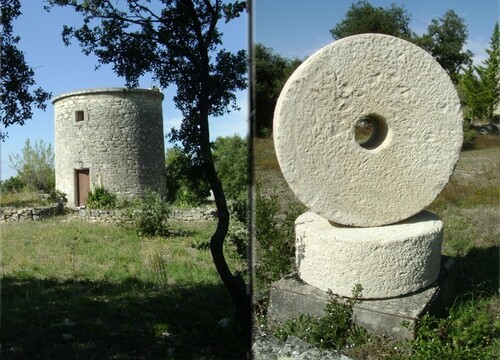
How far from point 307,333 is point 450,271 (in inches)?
56.9

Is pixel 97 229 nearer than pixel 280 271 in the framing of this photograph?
Yes

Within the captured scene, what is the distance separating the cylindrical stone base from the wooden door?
156 cm

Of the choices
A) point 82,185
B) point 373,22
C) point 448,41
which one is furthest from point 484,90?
point 82,185

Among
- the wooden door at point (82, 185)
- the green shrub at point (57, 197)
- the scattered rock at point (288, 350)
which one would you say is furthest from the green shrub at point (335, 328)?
the green shrub at point (57, 197)

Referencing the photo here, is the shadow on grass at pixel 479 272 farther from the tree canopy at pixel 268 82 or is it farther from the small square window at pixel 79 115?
the small square window at pixel 79 115

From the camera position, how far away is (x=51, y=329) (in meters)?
3.23

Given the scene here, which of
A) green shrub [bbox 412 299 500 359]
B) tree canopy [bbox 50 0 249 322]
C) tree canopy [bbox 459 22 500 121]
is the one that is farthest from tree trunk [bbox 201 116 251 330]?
tree canopy [bbox 459 22 500 121]

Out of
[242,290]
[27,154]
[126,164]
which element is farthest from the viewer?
[242,290]

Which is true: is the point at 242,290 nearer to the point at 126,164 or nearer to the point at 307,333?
the point at 307,333

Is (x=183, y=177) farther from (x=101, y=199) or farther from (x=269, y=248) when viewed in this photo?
(x=269, y=248)

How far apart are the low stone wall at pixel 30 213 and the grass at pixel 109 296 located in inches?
2.0

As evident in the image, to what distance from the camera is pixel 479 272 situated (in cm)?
428

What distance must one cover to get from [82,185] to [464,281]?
10.9 ft

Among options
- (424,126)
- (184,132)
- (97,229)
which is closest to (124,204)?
(97,229)
